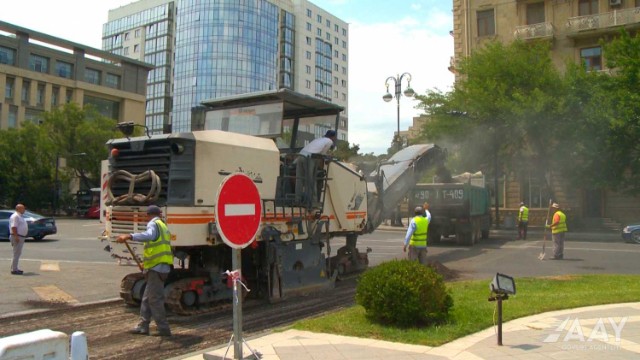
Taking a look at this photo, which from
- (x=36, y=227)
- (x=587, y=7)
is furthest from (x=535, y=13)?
(x=36, y=227)

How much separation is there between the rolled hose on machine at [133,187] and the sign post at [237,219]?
2.71 metres

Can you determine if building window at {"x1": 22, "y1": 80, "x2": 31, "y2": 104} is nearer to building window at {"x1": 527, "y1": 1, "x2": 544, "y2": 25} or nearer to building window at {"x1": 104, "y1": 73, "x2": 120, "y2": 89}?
building window at {"x1": 104, "y1": 73, "x2": 120, "y2": 89}

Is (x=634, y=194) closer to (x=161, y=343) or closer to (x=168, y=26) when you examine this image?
(x=161, y=343)

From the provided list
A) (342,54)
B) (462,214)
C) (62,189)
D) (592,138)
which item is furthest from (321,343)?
(342,54)

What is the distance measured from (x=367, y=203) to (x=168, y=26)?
87.2 m

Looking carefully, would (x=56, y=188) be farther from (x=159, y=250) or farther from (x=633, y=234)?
(x=159, y=250)

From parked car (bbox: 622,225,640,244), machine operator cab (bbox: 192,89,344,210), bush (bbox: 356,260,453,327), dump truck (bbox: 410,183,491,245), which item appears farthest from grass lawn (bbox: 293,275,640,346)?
parked car (bbox: 622,225,640,244)

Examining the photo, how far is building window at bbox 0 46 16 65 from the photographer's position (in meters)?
57.3

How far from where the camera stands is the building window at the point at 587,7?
122ft

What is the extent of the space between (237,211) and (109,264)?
10.5m

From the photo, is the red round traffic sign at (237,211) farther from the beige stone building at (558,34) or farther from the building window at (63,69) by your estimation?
the building window at (63,69)

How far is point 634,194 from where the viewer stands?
95.3 feet

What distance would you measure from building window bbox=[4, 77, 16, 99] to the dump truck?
2091 inches

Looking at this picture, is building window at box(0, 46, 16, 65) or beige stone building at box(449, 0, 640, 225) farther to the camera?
building window at box(0, 46, 16, 65)
